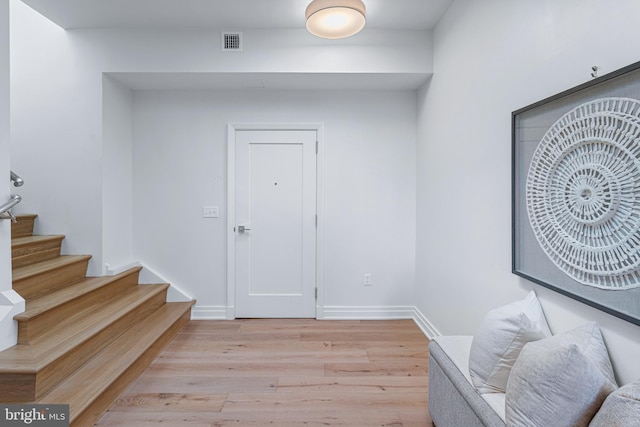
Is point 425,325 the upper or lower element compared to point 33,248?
lower

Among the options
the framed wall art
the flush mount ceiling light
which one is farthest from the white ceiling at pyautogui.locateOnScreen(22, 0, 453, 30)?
the framed wall art

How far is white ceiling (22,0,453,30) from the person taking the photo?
97.6 inches

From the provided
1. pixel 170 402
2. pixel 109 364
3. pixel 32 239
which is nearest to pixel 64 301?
pixel 109 364

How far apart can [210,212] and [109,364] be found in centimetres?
160

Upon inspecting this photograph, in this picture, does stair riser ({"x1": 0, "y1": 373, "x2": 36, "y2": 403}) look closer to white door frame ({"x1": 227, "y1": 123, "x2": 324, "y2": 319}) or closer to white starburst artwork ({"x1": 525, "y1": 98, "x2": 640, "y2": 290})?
white door frame ({"x1": 227, "y1": 123, "x2": 324, "y2": 319})

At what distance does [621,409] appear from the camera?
0.83 metres

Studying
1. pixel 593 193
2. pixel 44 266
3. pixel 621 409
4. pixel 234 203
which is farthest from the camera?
pixel 234 203

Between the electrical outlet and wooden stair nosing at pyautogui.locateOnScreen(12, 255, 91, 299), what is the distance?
1043mm

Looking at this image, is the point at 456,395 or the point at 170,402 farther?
the point at 170,402

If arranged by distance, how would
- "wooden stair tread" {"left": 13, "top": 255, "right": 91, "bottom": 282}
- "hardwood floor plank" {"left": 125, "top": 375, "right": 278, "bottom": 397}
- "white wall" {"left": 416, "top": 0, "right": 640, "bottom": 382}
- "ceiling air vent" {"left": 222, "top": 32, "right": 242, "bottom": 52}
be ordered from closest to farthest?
"white wall" {"left": 416, "top": 0, "right": 640, "bottom": 382} < "hardwood floor plank" {"left": 125, "top": 375, "right": 278, "bottom": 397} < "wooden stair tread" {"left": 13, "top": 255, "right": 91, "bottom": 282} < "ceiling air vent" {"left": 222, "top": 32, "right": 242, "bottom": 52}

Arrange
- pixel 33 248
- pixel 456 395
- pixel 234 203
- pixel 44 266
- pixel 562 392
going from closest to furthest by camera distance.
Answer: pixel 562 392 < pixel 456 395 < pixel 44 266 < pixel 33 248 < pixel 234 203

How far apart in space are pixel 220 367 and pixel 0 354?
48.9 inches

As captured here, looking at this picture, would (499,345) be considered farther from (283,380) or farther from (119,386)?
(119,386)

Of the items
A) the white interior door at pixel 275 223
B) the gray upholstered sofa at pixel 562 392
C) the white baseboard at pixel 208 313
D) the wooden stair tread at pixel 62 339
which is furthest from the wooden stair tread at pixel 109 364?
the gray upholstered sofa at pixel 562 392
